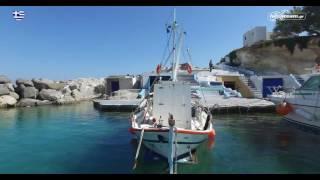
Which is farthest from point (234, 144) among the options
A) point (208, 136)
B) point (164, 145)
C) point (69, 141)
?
point (69, 141)

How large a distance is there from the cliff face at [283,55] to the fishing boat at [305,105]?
110 feet

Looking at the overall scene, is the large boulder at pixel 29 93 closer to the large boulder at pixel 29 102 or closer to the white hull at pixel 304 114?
the large boulder at pixel 29 102

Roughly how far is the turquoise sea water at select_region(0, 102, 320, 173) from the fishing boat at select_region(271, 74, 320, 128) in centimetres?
82

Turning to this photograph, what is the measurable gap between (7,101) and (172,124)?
43.1m

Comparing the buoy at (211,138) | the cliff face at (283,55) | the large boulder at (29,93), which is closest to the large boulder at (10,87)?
the large boulder at (29,93)

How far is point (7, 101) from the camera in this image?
1934 inches

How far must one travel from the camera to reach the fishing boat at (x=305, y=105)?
2416cm

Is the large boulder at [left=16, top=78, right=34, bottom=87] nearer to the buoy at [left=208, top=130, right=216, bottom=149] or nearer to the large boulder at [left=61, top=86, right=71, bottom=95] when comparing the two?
the large boulder at [left=61, top=86, right=71, bottom=95]

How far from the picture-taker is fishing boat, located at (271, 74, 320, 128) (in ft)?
79.3

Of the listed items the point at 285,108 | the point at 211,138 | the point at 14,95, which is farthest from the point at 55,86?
the point at 211,138

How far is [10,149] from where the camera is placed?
775 inches

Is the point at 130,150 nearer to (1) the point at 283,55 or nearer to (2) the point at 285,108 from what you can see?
(2) the point at 285,108

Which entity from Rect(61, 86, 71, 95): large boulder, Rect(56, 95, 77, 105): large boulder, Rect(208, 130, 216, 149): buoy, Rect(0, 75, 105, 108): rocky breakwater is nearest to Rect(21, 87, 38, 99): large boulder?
Rect(0, 75, 105, 108): rocky breakwater
